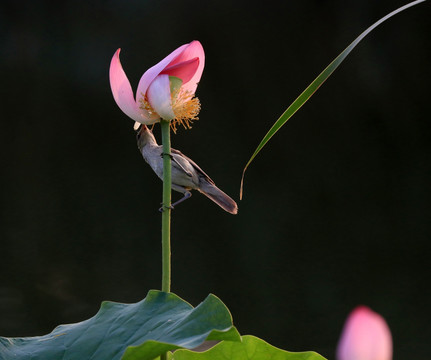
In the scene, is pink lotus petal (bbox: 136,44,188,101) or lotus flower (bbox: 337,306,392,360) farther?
pink lotus petal (bbox: 136,44,188,101)

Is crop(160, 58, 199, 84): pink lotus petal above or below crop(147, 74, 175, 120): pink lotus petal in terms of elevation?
above

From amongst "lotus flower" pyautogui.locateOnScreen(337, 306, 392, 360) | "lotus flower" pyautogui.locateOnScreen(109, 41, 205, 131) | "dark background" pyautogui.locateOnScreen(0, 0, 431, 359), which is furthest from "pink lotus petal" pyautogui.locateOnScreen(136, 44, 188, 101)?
"dark background" pyautogui.locateOnScreen(0, 0, 431, 359)

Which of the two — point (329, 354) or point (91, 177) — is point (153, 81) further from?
point (329, 354)

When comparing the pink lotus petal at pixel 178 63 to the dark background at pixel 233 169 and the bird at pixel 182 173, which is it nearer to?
the bird at pixel 182 173

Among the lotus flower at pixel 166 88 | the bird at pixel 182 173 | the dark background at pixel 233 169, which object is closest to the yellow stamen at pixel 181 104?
the lotus flower at pixel 166 88

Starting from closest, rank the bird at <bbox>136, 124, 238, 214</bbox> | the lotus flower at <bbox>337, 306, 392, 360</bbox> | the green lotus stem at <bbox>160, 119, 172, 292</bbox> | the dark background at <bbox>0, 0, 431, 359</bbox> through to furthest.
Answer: the lotus flower at <bbox>337, 306, 392, 360</bbox> → the green lotus stem at <bbox>160, 119, 172, 292</bbox> → the bird at <bbox>136, 124, 238, 214</bbox> → the dark background at <bbox>0, 0, 431, 359</bbox>

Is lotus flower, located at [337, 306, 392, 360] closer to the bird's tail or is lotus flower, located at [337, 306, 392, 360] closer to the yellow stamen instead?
the yellow stamen

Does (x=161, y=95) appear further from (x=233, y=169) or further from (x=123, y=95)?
(x=233, y=169)
